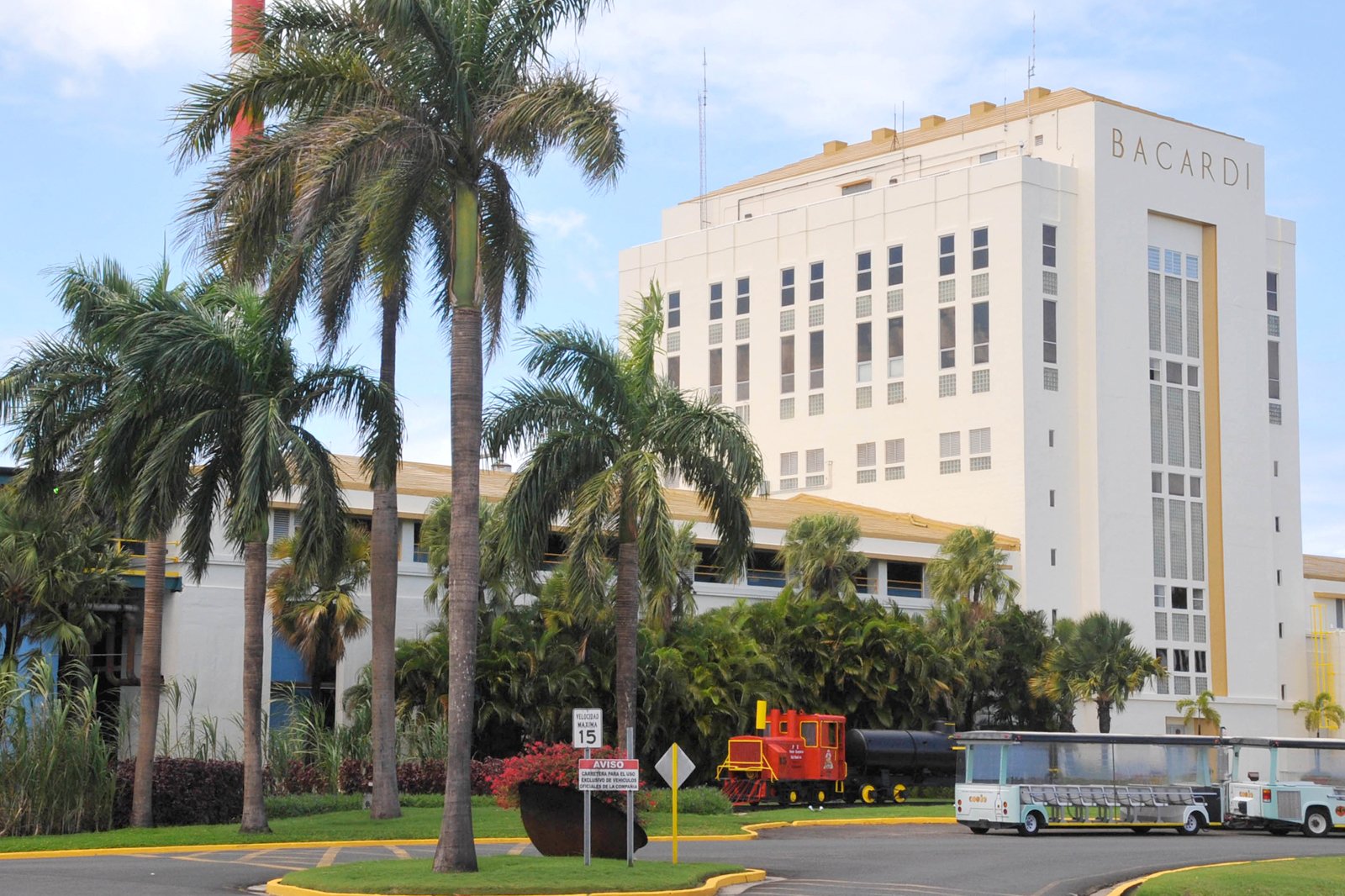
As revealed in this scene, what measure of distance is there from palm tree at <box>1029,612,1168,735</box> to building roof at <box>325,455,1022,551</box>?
7.71 metres

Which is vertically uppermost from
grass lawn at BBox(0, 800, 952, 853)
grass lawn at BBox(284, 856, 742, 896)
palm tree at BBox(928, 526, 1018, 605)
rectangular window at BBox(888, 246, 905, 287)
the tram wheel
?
rectangular window at BBox(888, 246, 905, 287)

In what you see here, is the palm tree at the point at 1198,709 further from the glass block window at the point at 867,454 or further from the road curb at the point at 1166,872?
the road curb at the point at 1166,872

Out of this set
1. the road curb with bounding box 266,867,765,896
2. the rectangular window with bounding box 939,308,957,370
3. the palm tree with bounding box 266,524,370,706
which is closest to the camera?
the road curb with bounding box 266,867,765,896

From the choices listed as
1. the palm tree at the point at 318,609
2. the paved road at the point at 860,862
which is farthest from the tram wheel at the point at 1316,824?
the palm tree at the point at 318,609

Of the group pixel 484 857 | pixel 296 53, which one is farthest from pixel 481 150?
pixel 484 857

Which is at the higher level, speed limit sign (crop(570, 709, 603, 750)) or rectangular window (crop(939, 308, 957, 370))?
rectangular window (crop(939, 308, 957, 370))

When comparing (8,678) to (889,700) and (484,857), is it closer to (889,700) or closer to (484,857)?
(484,857)

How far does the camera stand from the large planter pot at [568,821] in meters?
26.0

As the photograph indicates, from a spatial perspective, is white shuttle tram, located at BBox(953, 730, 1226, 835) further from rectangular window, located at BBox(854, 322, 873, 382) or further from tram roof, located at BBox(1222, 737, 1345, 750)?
rectangular window, located at BBox(854, 322, 873, 382)

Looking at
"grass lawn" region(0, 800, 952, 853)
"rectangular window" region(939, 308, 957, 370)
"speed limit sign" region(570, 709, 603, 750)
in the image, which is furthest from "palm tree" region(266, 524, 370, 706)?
"rectangular window" region(939, 308, 957, 370)

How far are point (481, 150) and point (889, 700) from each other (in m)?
31.4

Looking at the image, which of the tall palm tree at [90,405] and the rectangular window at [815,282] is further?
the rectangular window at [815,282]

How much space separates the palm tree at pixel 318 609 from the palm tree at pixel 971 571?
2563 cm

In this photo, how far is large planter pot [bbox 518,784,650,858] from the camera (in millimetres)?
25969
